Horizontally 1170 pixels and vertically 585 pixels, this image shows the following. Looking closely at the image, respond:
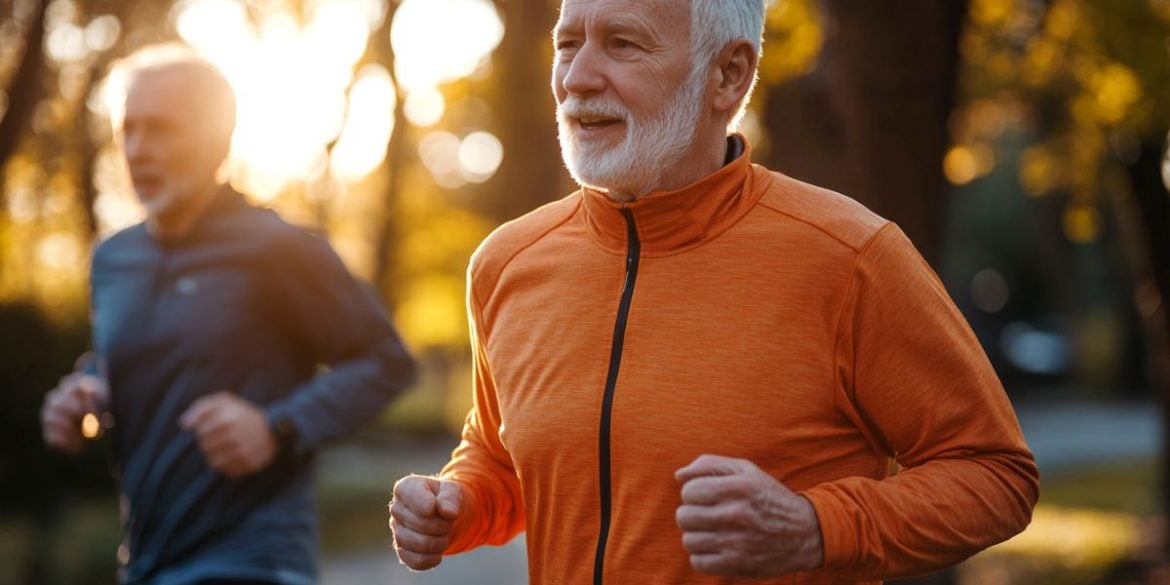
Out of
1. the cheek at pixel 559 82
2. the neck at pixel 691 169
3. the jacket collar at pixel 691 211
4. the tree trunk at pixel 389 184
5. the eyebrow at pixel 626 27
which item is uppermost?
the eyebrow at pixel 626 27

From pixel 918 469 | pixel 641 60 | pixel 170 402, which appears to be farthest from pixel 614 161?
pixel 170 402

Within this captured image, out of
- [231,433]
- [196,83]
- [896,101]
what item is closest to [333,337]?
[231,433]

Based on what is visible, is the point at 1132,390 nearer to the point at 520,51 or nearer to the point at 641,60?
the point at 520,51

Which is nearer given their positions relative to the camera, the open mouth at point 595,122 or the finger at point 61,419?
the open mouth at point 595,122

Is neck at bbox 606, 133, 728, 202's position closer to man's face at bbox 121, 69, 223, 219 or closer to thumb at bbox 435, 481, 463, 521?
thumb at bbox 435, 481, 463, 521

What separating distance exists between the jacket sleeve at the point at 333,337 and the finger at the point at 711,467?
7.21 feet

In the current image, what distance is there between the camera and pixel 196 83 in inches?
169

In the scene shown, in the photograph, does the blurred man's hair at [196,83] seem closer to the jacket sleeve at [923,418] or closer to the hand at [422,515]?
the hand at [422,515]

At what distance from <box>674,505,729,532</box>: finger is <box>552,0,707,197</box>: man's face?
30.4 inches

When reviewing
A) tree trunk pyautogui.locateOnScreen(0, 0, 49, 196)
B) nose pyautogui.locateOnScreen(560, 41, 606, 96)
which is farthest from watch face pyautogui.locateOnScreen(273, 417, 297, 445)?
tree trunk pyautogui.locateOnScreen(0, 0, 49, 196)

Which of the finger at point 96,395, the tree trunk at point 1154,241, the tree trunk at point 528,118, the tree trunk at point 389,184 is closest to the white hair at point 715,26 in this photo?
the finger at point 96,395

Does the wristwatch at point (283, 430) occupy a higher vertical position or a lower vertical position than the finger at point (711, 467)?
lower

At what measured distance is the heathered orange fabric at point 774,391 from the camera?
2490mm

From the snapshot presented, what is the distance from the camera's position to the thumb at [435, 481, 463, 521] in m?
2.78
